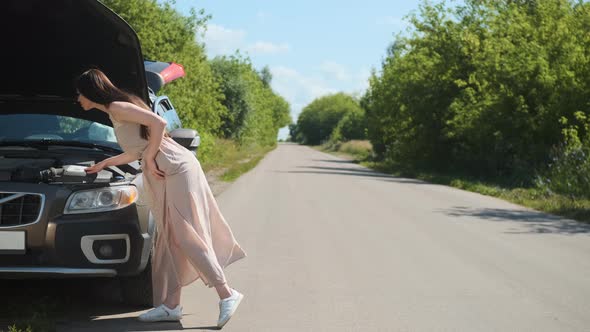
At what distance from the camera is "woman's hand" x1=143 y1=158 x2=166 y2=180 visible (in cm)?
541

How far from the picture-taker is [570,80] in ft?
82.4

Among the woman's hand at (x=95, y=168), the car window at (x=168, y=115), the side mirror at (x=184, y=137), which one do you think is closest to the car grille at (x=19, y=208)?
the woman's hand at (x=95, y=168)

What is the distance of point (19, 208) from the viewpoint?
533 cm

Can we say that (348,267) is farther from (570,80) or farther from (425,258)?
(570,80)

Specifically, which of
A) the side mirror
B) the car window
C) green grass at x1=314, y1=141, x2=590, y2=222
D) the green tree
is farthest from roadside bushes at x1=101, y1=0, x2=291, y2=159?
the green tree

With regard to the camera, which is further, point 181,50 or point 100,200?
point 181,50

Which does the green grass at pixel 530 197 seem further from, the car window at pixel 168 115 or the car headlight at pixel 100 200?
the car headlight at pixel 100 200

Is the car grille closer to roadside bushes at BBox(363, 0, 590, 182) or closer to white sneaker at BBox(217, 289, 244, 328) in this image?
white sneaker at BBox(217, 289, 244, 328)

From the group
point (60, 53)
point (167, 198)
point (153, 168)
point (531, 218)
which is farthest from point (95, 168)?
point (531, 218)

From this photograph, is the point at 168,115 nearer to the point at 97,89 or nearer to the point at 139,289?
the point at 139,289

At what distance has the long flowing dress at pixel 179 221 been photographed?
5.41 m

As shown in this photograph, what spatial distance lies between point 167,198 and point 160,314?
0.79 meters

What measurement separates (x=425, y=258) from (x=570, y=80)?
1783 centimetres

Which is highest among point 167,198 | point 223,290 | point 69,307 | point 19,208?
point 167,198
